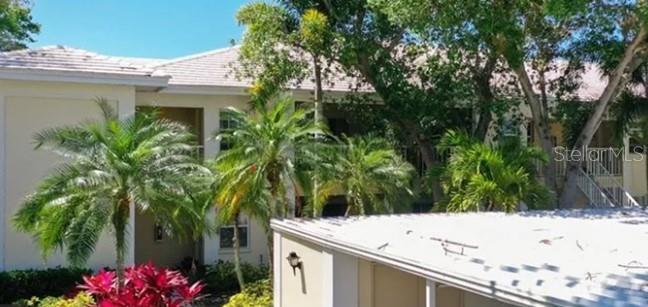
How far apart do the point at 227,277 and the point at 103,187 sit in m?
7.58

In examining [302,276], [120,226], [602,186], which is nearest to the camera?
[302,276]

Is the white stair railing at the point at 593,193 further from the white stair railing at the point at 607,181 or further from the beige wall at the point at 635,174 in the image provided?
the beige wall at the point at 635,174

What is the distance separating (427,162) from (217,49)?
32.5 ft

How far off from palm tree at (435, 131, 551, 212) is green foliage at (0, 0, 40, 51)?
23553mm

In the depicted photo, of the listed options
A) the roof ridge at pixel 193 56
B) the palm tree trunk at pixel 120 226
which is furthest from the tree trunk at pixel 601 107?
the palm tree trunk at pixel 120 226

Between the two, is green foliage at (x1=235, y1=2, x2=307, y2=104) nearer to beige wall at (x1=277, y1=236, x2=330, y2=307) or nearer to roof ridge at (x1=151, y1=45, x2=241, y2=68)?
roof ridge at (x1=151, y1=45, x2=241, y2=68)

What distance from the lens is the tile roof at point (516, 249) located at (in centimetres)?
534

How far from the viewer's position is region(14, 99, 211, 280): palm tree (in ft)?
39.5

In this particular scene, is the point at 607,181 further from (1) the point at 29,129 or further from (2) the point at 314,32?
(1) the point at 29,129

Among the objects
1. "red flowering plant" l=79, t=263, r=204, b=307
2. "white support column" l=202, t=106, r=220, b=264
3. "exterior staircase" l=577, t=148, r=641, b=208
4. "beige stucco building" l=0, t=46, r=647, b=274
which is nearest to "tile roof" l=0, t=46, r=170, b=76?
"beige stucco building" l=0, t=46, r=647, b=274

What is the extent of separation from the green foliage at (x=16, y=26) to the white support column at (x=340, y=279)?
2597 cm

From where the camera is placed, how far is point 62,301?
14344mm

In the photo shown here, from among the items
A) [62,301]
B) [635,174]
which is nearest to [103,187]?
[62,301]

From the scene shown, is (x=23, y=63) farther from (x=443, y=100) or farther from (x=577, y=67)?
(x=577, y=67)
